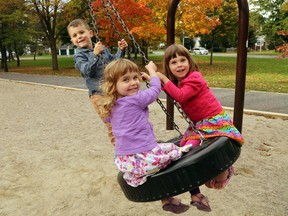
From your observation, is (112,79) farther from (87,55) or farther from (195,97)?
(87,55)

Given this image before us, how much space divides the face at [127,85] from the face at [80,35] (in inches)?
43.0

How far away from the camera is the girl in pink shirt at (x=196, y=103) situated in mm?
2484

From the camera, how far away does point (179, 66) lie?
257 cm

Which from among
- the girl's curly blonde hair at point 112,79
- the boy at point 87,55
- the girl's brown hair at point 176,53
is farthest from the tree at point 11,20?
the girl's curly blonde hair at point 112,79

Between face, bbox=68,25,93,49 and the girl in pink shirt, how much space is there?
90cm

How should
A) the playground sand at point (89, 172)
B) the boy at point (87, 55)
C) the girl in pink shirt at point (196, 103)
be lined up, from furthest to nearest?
the playground sand at point (89, 172) < the boy at point (87, 55) < the girl in pink shirt at point (196, 103)

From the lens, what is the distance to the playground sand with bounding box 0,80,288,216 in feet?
11.5

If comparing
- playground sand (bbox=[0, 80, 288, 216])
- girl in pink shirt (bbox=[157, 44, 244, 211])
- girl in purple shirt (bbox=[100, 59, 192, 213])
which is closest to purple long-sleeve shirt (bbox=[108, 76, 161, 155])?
girl in purple shirt (bbox=[100, 59, 192, 213])

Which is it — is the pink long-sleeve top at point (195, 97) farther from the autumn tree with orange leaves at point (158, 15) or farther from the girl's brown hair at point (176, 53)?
the autumn tree with orange leaves at point (158, 15)

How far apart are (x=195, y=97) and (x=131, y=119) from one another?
2.01 ft

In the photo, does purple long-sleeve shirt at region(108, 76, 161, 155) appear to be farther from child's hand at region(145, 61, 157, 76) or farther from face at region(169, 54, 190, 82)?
face at region(169, 54, 190, 82)

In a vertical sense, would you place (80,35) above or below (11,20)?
below

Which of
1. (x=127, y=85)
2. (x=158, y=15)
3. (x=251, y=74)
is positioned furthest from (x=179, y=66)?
(x=251, y=74)

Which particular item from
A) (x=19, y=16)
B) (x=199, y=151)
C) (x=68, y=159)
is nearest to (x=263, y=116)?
(x=68, y=159)
